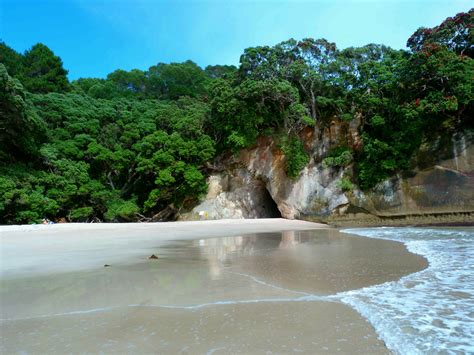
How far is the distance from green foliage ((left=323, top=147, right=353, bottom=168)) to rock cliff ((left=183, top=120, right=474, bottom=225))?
0.36 meters

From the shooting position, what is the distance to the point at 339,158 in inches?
702

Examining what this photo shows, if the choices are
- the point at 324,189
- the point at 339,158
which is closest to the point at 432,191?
the point at 339,158

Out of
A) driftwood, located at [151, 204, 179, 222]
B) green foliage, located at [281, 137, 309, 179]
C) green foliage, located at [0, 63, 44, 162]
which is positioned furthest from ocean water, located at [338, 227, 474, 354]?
driftwood, located at [151, 204, 179, 222]

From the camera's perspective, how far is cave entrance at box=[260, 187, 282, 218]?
73.9 ft

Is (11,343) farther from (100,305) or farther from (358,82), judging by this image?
(358,82)

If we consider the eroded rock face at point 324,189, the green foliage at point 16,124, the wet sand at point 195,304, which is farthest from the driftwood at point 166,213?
the wet sand at point 195,304

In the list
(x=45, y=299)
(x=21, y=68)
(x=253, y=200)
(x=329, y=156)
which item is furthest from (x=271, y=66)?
(x=21, y=68)

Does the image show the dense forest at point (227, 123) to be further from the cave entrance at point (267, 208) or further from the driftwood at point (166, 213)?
the cave entrance at point (267, 208)

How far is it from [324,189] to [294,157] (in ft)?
8.53

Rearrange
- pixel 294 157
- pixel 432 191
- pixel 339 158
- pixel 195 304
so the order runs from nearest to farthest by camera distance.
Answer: pixel 195 304 → pixel 432 191 → pixel 339 158 → pixel 294 157

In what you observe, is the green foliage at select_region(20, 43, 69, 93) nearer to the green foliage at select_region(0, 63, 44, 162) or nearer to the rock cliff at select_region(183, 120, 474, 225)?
the green foliage at select_region(0, 63, 44, 162)

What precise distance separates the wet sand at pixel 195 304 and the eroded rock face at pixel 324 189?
10.1m

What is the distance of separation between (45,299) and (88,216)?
653 inches

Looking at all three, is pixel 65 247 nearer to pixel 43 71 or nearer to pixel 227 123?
pixel 227 123
